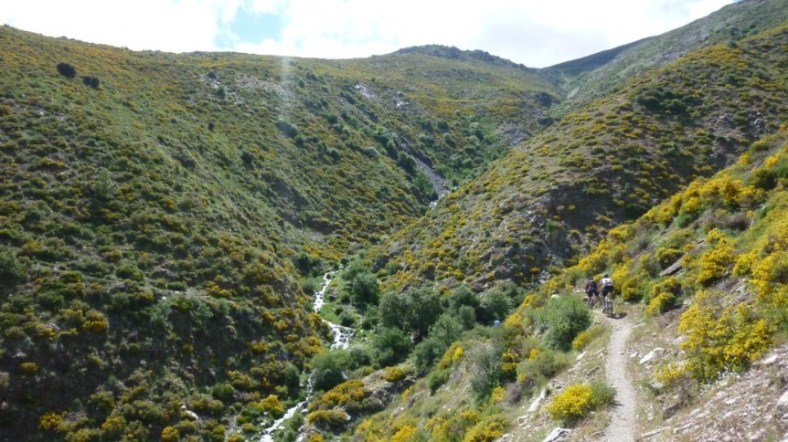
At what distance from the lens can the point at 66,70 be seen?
47812 mm

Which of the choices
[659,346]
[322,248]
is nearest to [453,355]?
[659,346]

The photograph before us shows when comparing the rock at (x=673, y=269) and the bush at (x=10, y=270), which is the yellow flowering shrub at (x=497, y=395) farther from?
the bush at (x=10, y=270)

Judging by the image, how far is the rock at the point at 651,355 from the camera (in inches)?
471

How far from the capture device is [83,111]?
1612 inches

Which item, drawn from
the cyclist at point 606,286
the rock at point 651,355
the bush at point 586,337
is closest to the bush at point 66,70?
the cyclist at point 606,286

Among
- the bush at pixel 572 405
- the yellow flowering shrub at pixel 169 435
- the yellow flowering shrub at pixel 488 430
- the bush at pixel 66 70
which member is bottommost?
the yellow flowering shrub at pixel 169 435

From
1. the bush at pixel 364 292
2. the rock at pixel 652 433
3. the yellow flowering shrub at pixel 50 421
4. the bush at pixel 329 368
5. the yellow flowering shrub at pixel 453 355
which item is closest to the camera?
the rock at pixel 652 433

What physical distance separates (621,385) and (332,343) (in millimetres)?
24936

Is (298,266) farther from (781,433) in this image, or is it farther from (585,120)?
(781,433)

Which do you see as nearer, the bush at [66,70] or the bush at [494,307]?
Result: the bush at [494,307]

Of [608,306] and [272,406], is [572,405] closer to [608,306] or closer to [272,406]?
[608,306]

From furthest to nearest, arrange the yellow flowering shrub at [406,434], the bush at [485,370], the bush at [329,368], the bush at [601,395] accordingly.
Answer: the bush at [329,368] < the yellow flowering shrub at [406,434] < the bush at [485,370] < the bush at [601,395]

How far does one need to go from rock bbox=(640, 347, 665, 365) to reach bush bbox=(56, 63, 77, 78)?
5381cm

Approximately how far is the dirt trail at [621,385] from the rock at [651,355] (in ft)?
1.48
